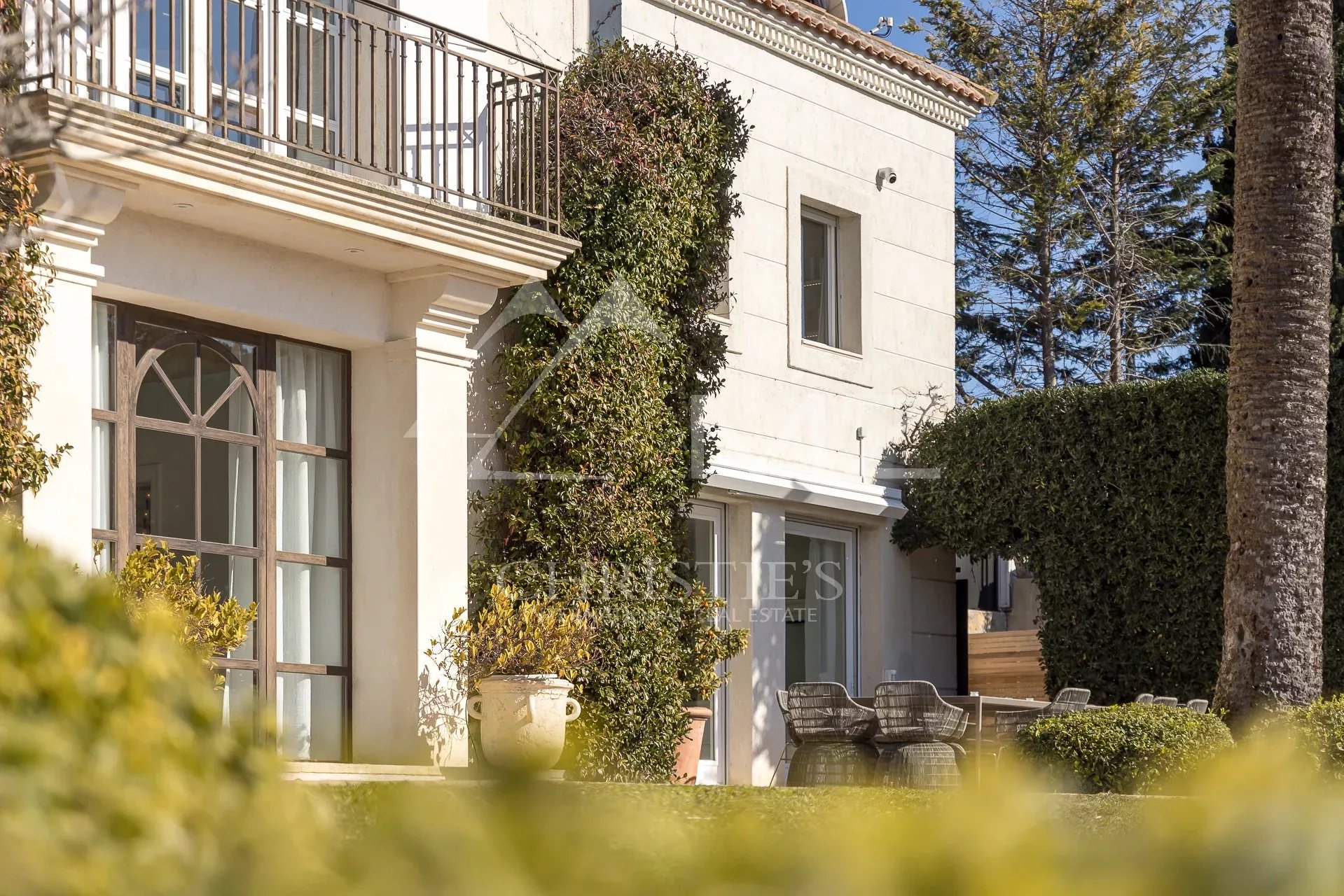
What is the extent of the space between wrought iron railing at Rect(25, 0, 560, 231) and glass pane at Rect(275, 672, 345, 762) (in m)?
3.17

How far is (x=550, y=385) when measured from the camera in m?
11.6

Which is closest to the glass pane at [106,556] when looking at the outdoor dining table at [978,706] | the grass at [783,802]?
the grass at [783,802]

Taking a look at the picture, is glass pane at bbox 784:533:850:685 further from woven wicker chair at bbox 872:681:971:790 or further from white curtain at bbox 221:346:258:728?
white curtain at bbox 221:346:258:728

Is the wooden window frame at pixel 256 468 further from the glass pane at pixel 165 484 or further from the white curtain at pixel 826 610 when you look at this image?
the white curtain at pixel 826 610

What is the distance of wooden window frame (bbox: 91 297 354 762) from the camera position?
9.46m

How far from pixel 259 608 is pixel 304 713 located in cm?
76

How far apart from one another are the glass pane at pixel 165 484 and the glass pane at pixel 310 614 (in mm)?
725

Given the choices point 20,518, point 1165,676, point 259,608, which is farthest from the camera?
point 1165,676

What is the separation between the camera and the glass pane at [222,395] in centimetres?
1003

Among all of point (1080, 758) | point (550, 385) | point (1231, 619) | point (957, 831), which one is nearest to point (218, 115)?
point (550, 385)

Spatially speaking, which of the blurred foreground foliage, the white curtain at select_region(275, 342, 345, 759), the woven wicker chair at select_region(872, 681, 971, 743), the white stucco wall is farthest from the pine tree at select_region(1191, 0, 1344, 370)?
the blurred foreground foliage

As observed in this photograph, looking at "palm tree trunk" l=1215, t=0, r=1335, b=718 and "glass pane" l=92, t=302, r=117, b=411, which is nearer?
"glass pane" l=92, t=302, r=117, b=411

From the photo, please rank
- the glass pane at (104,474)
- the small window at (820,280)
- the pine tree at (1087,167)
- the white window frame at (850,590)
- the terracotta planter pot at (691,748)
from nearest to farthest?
the glass pane at (104,474)
the terracotta planter pot at (691,748)
the white window frame at (850,590)
the small window at (820,280)
the pine tree at (1087,167)

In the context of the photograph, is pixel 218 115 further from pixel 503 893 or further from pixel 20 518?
pixel 503 893
